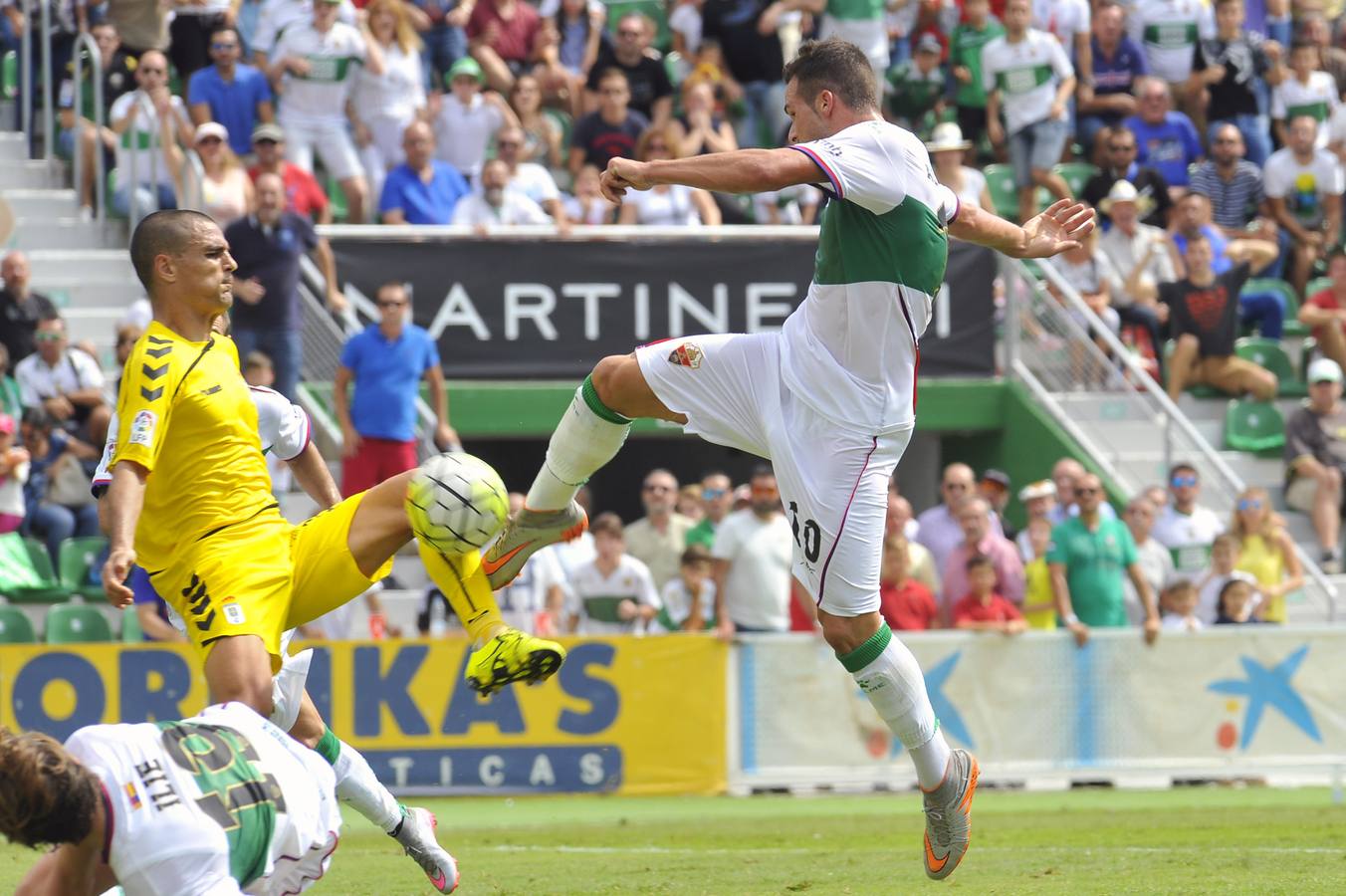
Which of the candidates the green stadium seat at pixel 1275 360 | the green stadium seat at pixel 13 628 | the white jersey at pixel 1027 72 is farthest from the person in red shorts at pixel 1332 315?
the green stadium seat at pixel 13 628

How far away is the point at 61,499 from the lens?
49.6ft

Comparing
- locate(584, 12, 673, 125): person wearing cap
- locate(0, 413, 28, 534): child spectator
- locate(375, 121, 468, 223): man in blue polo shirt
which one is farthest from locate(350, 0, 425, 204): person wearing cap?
locate(0, 413, 28, 534): child spectator

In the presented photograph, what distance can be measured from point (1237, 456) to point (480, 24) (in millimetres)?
8158

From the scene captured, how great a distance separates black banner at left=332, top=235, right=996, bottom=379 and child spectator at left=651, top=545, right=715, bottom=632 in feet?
10.8

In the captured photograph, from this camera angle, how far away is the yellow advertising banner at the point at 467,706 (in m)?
13.5

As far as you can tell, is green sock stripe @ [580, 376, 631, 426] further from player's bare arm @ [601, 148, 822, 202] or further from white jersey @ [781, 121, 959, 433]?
player's bare arm @ [601, 148, 822, 202]

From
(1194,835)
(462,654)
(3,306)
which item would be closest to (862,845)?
(1194,835)

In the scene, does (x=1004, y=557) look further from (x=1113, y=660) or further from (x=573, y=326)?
(x=573, y=326)

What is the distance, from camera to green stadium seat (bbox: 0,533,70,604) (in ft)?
48.4

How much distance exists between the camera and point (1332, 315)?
1928 centimetres

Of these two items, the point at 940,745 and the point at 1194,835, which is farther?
the point at 1194,835

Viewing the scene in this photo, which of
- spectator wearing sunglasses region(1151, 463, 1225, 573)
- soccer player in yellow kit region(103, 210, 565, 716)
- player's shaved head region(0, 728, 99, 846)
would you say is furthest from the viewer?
spectator wearing sunglasses region(1151, 463, 1225, 573)

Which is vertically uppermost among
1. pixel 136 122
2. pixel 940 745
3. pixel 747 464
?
pixel 136 122

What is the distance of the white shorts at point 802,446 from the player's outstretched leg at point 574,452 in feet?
0.34
